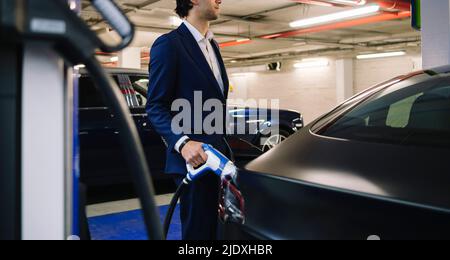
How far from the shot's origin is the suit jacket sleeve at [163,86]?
194 centimetres

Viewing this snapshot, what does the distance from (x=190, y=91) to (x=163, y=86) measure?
0.12 metres

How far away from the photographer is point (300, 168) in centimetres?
146

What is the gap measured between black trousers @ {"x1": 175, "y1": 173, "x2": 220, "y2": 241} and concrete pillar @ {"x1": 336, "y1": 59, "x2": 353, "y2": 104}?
54.7ft

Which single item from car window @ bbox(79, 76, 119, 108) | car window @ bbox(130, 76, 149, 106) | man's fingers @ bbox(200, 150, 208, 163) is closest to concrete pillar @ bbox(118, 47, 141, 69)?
car window @ bbox(130, 76, 149, 106)

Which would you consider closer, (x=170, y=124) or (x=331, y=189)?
(x=331, y=189)

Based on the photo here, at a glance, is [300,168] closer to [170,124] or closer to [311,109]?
[170,124]

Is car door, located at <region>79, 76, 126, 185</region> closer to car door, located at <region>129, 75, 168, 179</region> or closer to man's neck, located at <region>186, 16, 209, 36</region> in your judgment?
car door, located at <region>129, 75, 168, 179</region>

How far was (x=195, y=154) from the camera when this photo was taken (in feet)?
6.00

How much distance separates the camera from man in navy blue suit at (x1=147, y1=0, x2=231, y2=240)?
1950 mm

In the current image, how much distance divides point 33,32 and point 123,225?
3.63m

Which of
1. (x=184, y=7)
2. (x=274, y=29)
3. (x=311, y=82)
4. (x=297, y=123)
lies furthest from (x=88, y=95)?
(x=311, y=82)

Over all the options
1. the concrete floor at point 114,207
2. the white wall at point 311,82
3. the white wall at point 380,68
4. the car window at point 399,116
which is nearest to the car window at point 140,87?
the concrete floor at point 114,207

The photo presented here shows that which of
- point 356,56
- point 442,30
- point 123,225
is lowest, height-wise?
point 123,225
